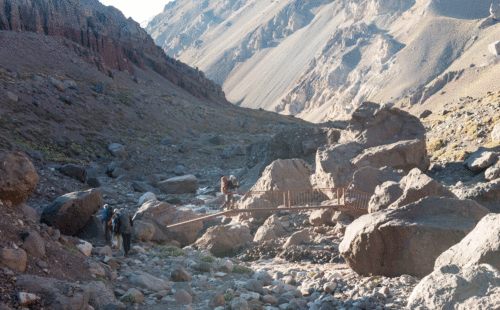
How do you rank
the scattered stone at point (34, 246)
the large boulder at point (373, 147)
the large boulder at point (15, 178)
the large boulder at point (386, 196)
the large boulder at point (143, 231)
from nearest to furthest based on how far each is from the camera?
the scattered stone at point (34, 246), the large boulder at point (15, 178), the large boulder at point (386, 196), the large boulder at point (143, 231), the large boulder at point (373, 147)

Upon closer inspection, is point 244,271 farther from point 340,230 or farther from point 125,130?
point 125,130

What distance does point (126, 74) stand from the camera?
184 feet

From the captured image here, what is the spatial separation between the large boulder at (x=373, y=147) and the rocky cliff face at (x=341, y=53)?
66831 mm

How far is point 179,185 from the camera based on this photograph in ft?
69.4

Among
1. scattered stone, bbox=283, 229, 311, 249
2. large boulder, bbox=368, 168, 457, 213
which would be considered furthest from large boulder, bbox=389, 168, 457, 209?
scattered stone, bbox=283, 229, 311, 249

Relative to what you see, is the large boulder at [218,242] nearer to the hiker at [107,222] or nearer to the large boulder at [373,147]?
the hiker at [107,222]

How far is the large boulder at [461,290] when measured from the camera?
14.8ft

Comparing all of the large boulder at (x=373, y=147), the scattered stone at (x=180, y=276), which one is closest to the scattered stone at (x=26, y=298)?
the scattered stone at (x=180, y=276)

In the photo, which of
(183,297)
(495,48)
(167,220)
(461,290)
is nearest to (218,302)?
(183,297)

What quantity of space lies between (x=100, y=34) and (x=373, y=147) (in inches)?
2158

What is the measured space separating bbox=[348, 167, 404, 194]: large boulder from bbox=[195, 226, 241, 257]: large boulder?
14.2ft

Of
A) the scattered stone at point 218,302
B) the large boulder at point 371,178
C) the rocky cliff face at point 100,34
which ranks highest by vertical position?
the rocky cliff face at point 100,34

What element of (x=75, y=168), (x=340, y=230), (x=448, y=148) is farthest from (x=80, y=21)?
(x=340, y=230)

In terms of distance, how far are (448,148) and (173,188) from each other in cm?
1435
